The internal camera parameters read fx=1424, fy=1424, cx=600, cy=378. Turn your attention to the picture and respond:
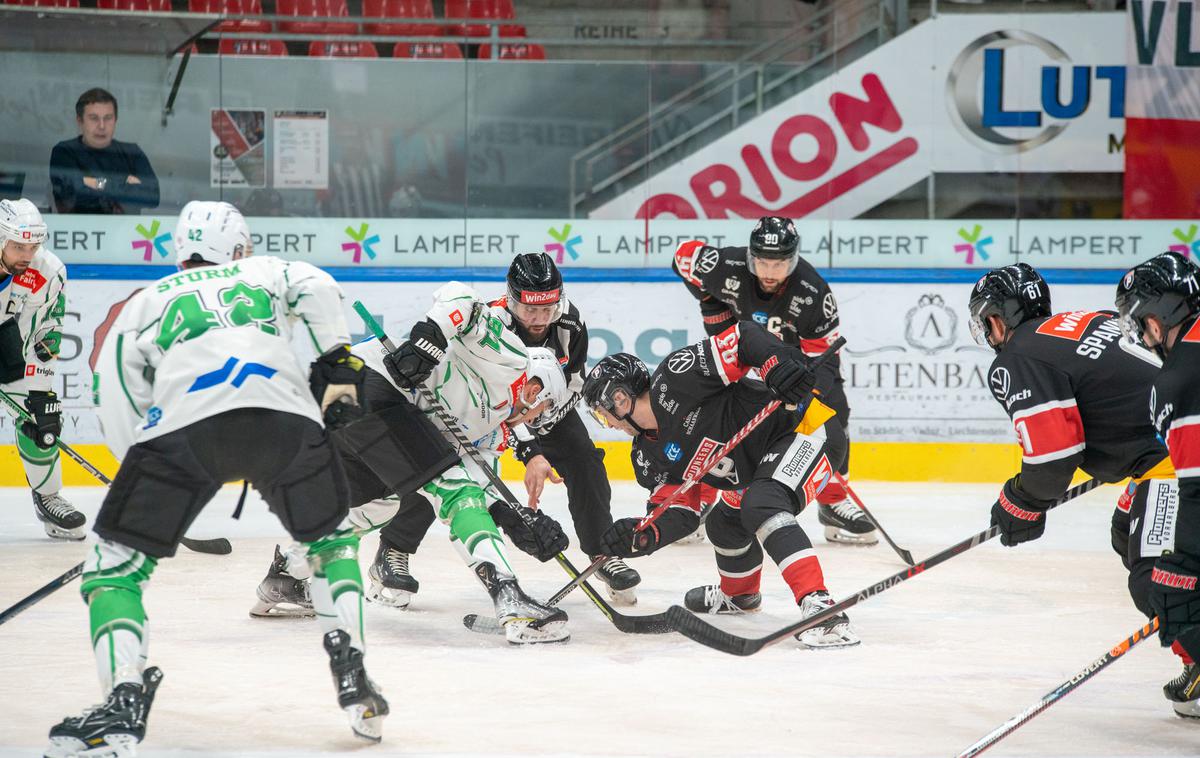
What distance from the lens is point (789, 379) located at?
363 centimetres

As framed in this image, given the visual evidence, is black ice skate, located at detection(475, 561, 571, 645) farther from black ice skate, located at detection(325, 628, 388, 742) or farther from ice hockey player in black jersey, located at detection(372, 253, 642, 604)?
black ice skate, located at detection(325, 628, 388, 742)

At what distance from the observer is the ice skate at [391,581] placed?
4.24m

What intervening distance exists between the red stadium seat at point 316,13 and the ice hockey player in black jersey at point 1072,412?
519cm

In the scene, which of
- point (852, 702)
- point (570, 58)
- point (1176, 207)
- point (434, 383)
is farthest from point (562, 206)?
point (852, 702)

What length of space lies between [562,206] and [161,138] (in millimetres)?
2122

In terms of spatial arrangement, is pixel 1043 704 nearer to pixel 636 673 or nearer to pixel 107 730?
pixel 636 673

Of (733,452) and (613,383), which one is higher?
(613,383)

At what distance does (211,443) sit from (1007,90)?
239 inches

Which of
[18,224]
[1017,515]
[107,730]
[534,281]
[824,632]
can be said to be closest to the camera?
[107,730]

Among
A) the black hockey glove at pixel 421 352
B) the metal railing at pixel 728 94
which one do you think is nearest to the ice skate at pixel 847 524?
the black hockey glove at pixel 421 352

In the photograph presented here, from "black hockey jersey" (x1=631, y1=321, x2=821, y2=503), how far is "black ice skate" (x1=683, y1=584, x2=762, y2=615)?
35 cm

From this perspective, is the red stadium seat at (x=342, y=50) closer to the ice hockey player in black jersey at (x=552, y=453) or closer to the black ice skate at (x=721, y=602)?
the ice hockey player in black jersey at (x=552, y=453)

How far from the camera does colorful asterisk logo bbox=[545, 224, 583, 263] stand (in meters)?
7.42

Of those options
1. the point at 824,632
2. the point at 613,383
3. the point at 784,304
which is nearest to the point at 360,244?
the point at 784,304
